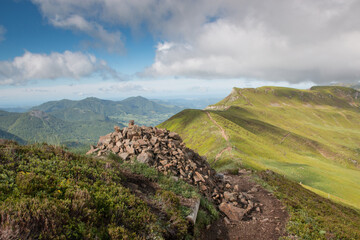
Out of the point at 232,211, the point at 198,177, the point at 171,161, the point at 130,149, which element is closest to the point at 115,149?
the point at 130,149

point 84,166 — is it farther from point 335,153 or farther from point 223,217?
point 335,153

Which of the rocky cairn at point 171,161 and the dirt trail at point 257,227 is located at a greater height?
the rocky cairn at point 171,161

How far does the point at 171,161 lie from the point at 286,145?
8971 cm

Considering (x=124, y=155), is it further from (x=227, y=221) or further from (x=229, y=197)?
(x=229, y=197)

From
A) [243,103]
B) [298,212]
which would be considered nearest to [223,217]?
[298,212]

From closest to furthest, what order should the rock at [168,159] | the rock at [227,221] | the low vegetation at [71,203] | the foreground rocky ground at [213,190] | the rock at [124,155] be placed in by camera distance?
the low vegetation at [71,203] < the foreground rocky ground at [213,190] < the rock at [227,221] < the rock at [168,159] < the rock at [124,155]

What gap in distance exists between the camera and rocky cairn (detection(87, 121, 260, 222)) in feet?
45.5

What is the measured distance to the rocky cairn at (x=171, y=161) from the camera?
13.9m

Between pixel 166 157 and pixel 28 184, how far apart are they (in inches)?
413

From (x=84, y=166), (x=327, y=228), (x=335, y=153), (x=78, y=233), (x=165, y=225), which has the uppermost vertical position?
(x=84, y=166)


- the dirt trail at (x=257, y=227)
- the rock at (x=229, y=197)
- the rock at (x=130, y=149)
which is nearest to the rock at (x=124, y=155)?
the rock at (x=130, y=149)

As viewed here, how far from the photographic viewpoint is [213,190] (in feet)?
50.8

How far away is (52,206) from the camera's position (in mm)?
5277

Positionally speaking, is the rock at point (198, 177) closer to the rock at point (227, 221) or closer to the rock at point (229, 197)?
the rock at point (229, 197)
